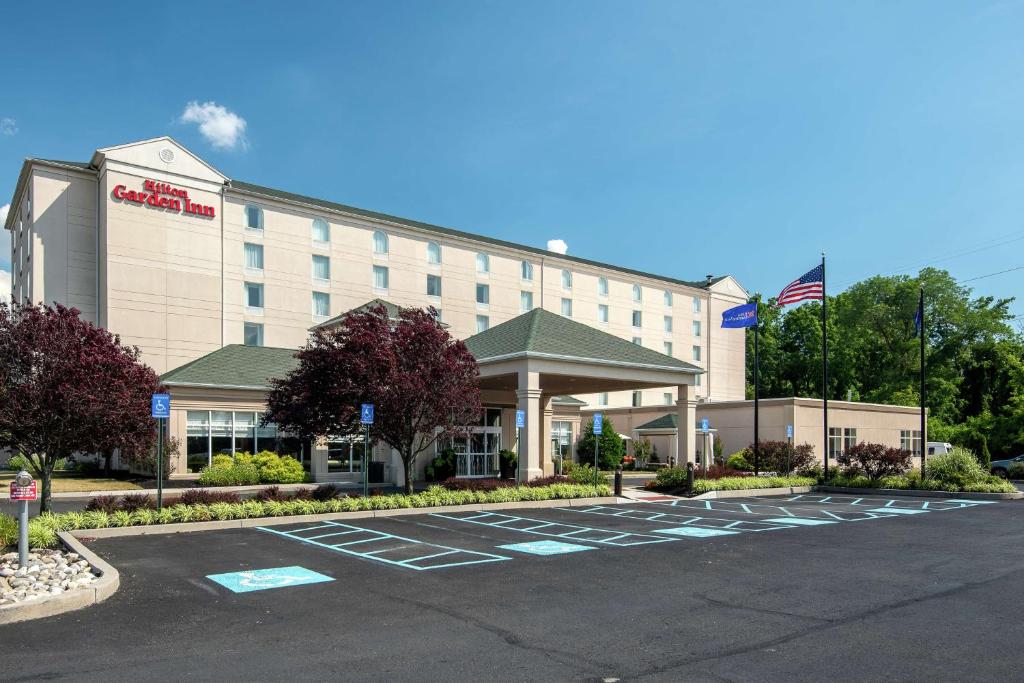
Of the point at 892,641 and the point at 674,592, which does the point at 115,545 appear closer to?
the point at 674,592

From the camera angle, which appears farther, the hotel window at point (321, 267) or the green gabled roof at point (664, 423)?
the green gabled roof at point (664, 423)

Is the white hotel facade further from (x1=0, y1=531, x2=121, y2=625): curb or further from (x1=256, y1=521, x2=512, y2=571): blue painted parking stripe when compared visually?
(x1=0, y1=531, x2=121, y2=625): curb


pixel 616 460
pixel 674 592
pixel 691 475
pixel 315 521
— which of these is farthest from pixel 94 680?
pixel 616 460

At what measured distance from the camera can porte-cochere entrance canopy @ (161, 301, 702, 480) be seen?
26188 millimetres

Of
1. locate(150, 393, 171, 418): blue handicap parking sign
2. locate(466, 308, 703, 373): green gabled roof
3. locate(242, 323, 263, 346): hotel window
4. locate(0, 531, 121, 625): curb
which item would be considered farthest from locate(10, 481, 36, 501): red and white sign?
locate(242, 323, 263, 346): hotel window

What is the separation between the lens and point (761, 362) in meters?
77.9

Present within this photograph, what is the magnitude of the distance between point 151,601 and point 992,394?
236 ft

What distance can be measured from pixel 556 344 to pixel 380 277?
25307mm

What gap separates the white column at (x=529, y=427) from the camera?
2558 cm

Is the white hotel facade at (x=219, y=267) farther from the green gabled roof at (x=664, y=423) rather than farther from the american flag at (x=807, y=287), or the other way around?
the american flag at (x=807, y=287)

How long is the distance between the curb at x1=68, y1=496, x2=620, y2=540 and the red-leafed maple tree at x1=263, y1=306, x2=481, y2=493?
7.83 feet

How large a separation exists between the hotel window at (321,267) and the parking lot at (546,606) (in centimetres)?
3244

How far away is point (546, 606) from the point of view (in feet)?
30.7

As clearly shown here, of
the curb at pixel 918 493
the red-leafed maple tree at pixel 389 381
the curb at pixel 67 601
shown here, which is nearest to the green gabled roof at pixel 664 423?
the curb at pixel 918 493
